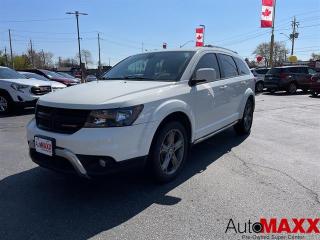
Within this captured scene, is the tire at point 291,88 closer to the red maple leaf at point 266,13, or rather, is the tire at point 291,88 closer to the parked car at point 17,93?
the red maple leaf at point 266,13

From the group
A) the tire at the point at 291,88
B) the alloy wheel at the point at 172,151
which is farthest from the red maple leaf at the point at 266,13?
the alloy wheel at the point at 172,151

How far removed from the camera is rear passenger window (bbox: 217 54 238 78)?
5828 mm

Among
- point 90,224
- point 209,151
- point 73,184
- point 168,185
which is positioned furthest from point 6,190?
point 209,151

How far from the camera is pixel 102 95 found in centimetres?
377

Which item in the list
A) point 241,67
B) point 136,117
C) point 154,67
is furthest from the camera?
point 241,67

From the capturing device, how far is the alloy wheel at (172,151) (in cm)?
422

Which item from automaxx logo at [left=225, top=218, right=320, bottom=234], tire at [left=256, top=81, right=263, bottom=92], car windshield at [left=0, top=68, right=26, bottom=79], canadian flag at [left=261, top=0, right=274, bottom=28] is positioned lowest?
automaxx logo at [left=225, top=218, right=320, bottom=234]

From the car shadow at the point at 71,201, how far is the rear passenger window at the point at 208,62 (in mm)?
1573

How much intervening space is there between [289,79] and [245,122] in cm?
1386

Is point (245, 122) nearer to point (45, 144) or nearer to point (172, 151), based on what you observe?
point (172, 151)

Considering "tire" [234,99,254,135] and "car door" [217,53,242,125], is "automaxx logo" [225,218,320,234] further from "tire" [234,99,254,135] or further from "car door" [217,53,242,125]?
"tire" [234,99,254,135]

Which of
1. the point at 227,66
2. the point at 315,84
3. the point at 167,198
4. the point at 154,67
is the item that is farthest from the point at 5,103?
the point at 315,84

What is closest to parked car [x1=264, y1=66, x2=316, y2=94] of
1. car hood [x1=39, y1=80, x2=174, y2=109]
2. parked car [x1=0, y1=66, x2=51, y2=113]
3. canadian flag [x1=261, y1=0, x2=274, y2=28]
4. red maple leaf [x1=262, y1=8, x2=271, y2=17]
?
canadian flag [x1=261, y1=0, x2=274, y2=28]

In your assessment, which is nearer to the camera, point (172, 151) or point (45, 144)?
point (45, 144)
